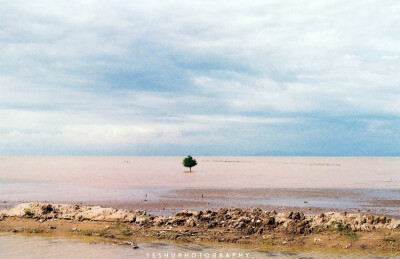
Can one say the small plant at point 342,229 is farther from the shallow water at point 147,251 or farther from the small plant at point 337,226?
the shallow water at point 147,251

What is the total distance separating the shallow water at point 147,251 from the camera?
12031mm

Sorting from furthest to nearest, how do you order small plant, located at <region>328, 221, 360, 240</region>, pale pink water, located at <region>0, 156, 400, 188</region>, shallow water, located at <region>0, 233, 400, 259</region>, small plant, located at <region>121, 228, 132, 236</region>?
pale pink water, located at <region>0, 156, 400, 188</region> < small plant, located at <region>121, 228, 132, 236</region> < small plant, located at <region>328, 221, 360, 240</region> < shallow water, located at <region>0, 233, 400, 259</region>

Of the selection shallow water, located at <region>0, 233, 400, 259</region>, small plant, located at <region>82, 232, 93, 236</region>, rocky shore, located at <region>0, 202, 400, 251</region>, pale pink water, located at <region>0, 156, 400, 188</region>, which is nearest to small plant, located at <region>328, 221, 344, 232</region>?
rocky shore, located at <region>0, 202, 400, 251</region>

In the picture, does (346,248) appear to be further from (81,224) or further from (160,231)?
Result: (81,224)

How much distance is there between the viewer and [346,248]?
12977mm

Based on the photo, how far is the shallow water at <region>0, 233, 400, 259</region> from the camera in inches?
474

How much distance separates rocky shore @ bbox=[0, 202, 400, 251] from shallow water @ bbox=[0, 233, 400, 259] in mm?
722

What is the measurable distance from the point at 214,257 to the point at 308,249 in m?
3.58

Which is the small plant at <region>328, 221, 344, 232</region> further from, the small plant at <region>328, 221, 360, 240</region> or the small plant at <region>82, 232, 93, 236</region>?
the small plant at <region>82, 232, 93, 236</region>

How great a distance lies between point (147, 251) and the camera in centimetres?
1241

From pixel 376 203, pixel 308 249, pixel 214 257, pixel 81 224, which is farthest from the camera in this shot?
pixel 376 203

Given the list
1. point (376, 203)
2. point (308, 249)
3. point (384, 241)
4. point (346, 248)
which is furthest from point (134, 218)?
point (376, 203)

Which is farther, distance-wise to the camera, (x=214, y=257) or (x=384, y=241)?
(x=384, y=241)

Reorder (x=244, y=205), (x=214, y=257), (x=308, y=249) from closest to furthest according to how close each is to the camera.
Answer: (x=214, y=257) → (x=308, y=249) → (x=244, y=205)
